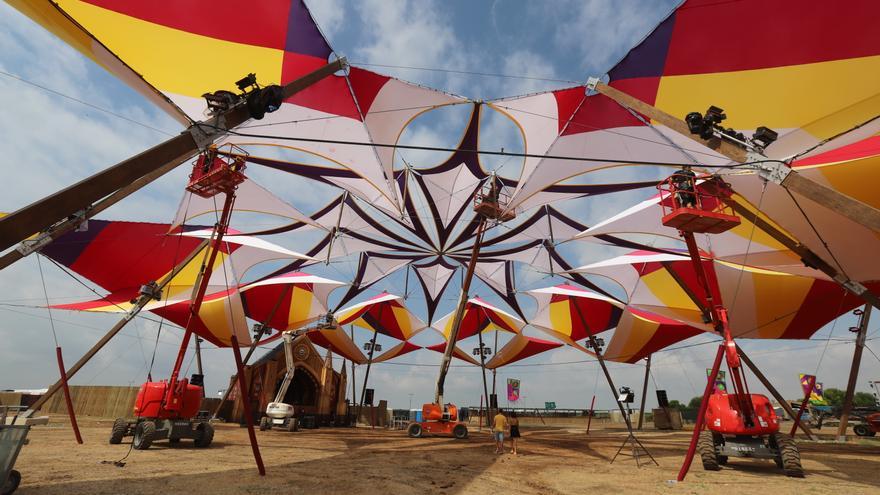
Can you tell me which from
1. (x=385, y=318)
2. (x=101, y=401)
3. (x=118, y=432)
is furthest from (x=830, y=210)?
(x=101, y=401)

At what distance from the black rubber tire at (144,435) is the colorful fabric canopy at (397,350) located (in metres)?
22.9

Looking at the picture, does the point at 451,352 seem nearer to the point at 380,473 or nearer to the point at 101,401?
the point at 380,473

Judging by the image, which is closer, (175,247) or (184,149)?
(184,149)

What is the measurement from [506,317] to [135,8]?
25.9 m

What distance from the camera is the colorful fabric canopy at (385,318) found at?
28.6 metres

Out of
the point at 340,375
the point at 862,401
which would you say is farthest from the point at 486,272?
the point at 862,401

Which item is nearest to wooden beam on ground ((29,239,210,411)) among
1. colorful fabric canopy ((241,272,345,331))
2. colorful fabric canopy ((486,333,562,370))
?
colorful fabric canopy ((241,272,345,331))

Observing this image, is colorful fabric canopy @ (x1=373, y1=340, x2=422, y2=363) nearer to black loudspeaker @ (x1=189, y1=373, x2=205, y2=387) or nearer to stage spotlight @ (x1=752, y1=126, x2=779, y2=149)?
black loudspeaker @ (x1=189, y1=373, x2=205, y2=387)

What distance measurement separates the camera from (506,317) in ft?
95.6

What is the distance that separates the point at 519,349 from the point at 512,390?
5.61m

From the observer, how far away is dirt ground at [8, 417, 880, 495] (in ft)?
20.3

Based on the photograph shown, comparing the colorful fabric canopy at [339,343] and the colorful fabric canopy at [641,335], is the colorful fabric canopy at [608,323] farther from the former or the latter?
the colorful fabric canopy at [339,343]

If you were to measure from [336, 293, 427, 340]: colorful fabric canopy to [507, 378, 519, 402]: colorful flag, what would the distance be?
9.59 meters

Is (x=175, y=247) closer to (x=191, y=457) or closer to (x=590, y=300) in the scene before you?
(x=191, y=457)
